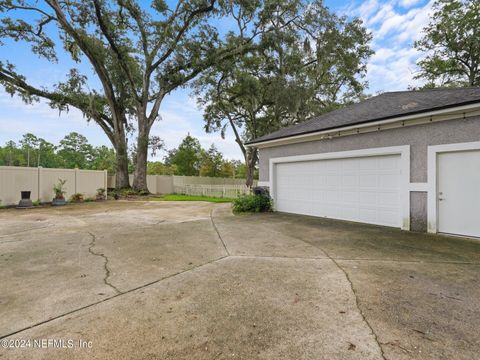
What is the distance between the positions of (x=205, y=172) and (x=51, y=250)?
22029 millimetres

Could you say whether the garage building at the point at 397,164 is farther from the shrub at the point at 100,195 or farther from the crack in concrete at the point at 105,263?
the shrub at the point at 100,195

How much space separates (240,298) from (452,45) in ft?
66.5

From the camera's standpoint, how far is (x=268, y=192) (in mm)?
8977

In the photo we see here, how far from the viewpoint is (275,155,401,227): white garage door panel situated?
20.0 ft

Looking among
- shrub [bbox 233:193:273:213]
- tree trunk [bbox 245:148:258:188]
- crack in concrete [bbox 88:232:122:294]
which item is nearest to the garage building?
shrub [bbox 233:193:273:213]

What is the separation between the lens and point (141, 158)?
16.5 m

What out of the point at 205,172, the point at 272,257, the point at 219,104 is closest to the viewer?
the point at 272,257

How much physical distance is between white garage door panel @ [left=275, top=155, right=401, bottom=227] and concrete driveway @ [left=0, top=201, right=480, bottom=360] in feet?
4.78

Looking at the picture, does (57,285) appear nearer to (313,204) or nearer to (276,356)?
(276,356)

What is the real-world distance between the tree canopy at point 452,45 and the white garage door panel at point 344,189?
48.0ft

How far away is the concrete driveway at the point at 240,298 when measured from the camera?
1.84m

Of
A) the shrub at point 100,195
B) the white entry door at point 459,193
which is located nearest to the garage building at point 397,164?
the white entry door at point 459,193

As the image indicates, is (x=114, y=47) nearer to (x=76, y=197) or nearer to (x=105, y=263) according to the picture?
(x=76, y=197)

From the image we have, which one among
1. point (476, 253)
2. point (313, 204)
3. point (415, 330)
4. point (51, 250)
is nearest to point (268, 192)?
point (313, 204)
